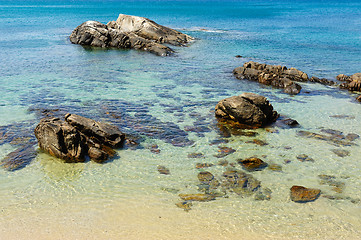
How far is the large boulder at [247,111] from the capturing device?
18562mm

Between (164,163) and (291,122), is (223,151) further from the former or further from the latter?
(291,122)

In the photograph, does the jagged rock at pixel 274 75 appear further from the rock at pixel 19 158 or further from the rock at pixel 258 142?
the rock at pixel 19 158

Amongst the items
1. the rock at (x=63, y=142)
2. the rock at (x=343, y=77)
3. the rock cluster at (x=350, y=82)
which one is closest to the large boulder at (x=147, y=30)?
the rock at (x=343, y=77)

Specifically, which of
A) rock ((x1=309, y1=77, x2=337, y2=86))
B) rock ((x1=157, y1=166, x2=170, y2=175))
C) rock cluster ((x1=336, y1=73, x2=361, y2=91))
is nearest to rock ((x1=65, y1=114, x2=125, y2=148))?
rock ((x1=157, y1=166, x2=170, y2=175))

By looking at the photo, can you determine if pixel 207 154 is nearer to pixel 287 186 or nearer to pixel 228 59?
pixel 287 186

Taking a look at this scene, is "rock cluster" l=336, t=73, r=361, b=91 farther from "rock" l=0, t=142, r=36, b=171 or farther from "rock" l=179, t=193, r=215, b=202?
"rock" l=0, t=142, r=36, b=171

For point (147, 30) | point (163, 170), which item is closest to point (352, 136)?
point (163, 170)

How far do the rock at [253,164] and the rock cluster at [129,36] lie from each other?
1169 inches

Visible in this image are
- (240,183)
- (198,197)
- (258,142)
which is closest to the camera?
(198,197)

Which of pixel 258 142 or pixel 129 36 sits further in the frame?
pixel 129 36

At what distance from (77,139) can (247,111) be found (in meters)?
9.61

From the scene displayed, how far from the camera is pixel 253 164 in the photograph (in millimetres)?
14070

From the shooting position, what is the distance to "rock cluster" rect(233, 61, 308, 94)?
27.2m

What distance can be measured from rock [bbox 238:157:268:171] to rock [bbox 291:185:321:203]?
1.89 meters
